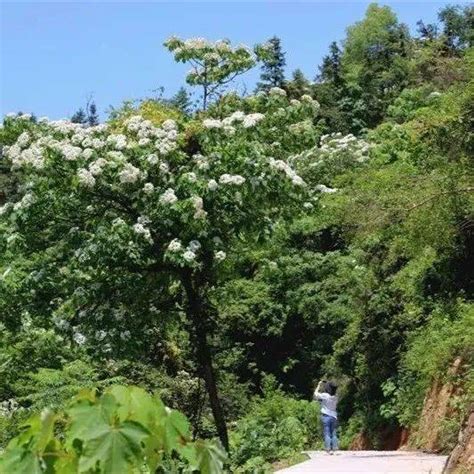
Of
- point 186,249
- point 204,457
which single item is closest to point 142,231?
point 186,249

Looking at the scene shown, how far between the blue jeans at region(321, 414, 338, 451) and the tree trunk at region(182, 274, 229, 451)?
2.73 metres

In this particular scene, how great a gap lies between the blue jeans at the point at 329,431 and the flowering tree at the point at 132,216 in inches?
122

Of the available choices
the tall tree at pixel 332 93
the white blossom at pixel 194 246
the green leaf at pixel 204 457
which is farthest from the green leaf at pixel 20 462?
the tall tree at pixel 332 93

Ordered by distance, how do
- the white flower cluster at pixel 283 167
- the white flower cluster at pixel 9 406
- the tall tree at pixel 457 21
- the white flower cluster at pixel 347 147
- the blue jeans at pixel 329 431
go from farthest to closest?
the tall tree at pixel 457 21
the white flower cluster at pixel 347 147
the white flower cluster at pixel 9 406
the blue jeans at pixel 329 431
the white flower cluster at pixel 283 167

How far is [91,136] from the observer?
13.1m

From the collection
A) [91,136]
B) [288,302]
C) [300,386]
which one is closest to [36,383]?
[91,136]

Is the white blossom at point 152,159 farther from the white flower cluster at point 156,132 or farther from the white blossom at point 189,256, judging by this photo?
the white blossom at point 189,256

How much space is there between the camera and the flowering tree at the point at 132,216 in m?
12.3

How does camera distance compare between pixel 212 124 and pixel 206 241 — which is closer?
pixel 206 241

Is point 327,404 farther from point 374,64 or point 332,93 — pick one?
point 374,64

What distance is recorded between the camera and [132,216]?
1280cm

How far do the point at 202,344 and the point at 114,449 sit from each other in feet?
37.2

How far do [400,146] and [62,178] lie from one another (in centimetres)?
1894

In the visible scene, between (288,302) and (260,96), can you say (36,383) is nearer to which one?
(260,96)
